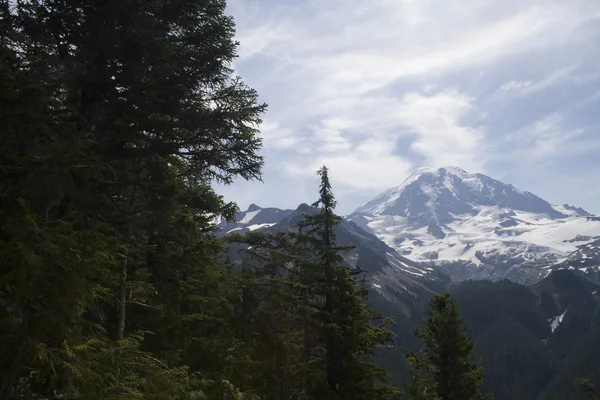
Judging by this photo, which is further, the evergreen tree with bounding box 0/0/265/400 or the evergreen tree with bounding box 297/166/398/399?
the evergreen tree with bounding box 297/166/398/399

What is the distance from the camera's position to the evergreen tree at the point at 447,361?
825 inches

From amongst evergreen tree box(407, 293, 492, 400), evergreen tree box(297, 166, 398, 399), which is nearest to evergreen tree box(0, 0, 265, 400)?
evergreen tree box(297, 166, 398, 399)

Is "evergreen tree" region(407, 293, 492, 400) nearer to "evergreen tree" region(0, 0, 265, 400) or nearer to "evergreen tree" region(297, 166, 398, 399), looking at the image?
"evergreen tree" region(297, 166, 398, 399)

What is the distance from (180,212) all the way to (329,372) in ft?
28.8

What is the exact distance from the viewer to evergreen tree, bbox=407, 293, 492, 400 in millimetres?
20953

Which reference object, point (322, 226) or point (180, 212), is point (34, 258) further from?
point (322, 226)

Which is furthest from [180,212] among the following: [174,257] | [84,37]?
[84,37]

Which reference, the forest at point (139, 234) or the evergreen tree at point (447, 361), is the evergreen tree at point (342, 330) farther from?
the evergreen tree at point (447, 361)

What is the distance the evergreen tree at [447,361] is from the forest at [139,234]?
28cm

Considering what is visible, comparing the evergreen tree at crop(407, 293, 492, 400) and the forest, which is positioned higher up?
the forest

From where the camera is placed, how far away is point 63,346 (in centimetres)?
555

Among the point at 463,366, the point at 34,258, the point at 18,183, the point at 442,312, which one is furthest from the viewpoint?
the point at 442,312

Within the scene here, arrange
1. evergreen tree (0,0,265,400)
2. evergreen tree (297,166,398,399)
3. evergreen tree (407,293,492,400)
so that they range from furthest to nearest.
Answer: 1. evergreen tree (407,293,492,400)
2. evergreen tree (297,166,398,399)
3. evergreen tree (0,0,265,400)

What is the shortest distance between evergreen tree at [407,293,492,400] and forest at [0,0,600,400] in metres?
0.28
